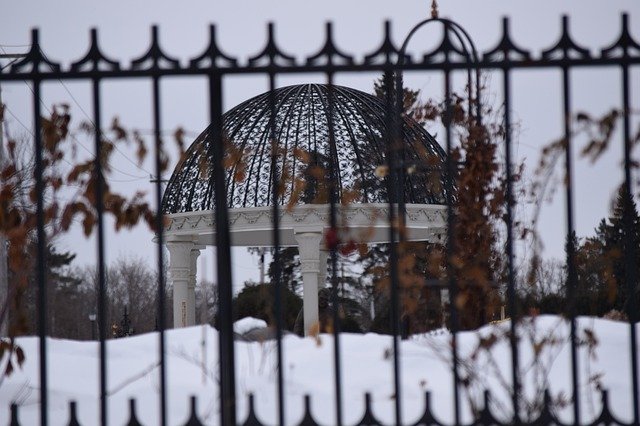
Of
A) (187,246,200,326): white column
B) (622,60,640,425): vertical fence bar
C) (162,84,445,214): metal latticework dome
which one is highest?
(162,84,445,214): metal latticework dome

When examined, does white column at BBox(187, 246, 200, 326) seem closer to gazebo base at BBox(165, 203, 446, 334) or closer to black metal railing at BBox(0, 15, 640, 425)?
gazebo base at BBox(165, 203, 446, 334)

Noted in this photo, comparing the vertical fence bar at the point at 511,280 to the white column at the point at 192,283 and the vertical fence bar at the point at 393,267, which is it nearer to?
the vertical fence bar at the point at 393,267

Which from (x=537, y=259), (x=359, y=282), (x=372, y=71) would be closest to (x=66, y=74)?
(x=372, y=71)

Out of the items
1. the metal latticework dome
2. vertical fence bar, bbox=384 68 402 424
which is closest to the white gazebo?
the metal latticework dome

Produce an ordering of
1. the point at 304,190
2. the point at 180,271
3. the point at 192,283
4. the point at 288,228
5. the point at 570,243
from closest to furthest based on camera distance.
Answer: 1. the point at 570,243
2. the point at 304,190
3. the point at 288,228
4. the point at 180,271
5. the point at 192,283

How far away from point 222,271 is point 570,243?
5.36ft

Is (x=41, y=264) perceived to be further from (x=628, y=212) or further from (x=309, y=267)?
(x=309, y=267)

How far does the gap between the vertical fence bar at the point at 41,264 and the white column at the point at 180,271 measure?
18395mm

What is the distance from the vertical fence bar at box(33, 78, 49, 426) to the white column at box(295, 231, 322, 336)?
17.0 meters

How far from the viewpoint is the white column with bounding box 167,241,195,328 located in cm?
2362

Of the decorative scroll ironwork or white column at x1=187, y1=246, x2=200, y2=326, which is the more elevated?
the decorative scroll ironwork

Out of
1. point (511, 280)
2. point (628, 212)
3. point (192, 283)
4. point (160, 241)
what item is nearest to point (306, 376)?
point (160, 241)

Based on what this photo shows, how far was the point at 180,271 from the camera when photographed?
77.9ft

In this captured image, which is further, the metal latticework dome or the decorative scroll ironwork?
the metal latticework dome
